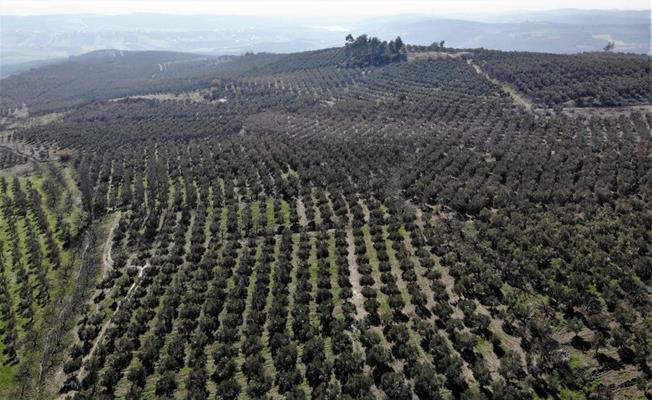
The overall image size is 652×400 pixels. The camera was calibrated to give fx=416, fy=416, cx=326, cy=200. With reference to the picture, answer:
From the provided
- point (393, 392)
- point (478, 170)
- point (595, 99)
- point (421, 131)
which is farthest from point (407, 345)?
point (595, 99)

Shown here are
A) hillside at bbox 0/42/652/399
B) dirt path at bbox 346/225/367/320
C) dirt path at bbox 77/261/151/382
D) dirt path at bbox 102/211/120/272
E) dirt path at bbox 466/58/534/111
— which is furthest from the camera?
dirt path at bbox 466/58/534/111

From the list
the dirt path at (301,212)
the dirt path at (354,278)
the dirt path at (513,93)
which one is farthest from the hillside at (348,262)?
the dirt path at (513,93)

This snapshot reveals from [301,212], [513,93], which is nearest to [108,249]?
[301,212]

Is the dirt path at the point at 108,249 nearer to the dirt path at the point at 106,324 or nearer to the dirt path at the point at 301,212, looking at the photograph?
the dirt path at the point at 106,324

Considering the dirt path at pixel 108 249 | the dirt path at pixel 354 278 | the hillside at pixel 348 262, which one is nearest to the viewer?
the hillside at pixel 348 262

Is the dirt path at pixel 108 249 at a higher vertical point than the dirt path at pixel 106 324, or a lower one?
higher

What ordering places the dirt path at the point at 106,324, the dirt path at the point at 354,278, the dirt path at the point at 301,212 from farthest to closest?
1. the dirt path at the point at 301,212
2. the dirt path at the point at 354,278
3. the dirt path at the point at 106,324

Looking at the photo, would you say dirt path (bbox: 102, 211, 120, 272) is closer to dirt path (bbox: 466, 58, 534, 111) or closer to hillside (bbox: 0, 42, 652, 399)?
hillside (bbox: 0, 42, 652, 399)

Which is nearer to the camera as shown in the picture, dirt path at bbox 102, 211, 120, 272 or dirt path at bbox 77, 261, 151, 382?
dirt path at bbox 77, 261, 151, 382

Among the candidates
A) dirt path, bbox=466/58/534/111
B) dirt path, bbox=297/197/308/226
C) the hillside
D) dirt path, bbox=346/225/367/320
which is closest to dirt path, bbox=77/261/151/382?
the hillside

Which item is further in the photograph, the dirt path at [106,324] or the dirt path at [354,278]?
the dirt path at [354,278]
